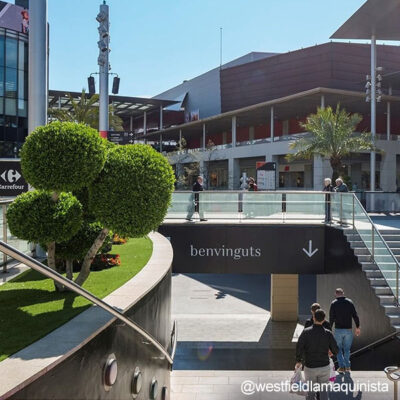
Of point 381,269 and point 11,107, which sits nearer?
point 381,269

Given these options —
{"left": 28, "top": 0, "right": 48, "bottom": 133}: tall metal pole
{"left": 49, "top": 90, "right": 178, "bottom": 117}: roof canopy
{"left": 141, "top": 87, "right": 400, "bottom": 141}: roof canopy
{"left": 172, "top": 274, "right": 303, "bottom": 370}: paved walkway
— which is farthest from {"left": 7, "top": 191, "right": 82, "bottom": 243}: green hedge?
{"left": 49, "top": 90, "right": 178, "bottom": 117}: roof canopy

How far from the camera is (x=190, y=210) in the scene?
17109 millimetres

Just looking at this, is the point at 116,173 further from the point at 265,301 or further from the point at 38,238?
the point at 265,301

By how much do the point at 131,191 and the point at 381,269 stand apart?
7.86 m

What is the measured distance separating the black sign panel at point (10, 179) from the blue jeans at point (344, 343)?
6549 millimetres

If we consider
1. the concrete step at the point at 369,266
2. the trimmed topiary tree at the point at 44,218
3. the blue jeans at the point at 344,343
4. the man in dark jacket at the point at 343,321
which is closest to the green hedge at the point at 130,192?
the trimmed topiary tree at the point at 44,218

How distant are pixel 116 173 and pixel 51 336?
261 cm

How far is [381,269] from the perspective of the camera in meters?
11.8

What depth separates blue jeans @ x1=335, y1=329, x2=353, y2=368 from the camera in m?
9.13

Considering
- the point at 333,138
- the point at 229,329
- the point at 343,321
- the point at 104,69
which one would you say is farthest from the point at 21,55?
the point at 343,321

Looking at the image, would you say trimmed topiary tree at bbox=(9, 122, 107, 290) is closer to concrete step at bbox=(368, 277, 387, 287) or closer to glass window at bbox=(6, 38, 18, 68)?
concrete step at bbox=(368, 277, 387, 287)

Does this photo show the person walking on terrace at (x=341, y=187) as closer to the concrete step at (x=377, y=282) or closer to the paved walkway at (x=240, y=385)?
the concrete step at (x=377, y=282)

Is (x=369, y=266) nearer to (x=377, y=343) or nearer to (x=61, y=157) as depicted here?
(x=377, y=343)

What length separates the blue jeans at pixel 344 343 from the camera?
360 inches
